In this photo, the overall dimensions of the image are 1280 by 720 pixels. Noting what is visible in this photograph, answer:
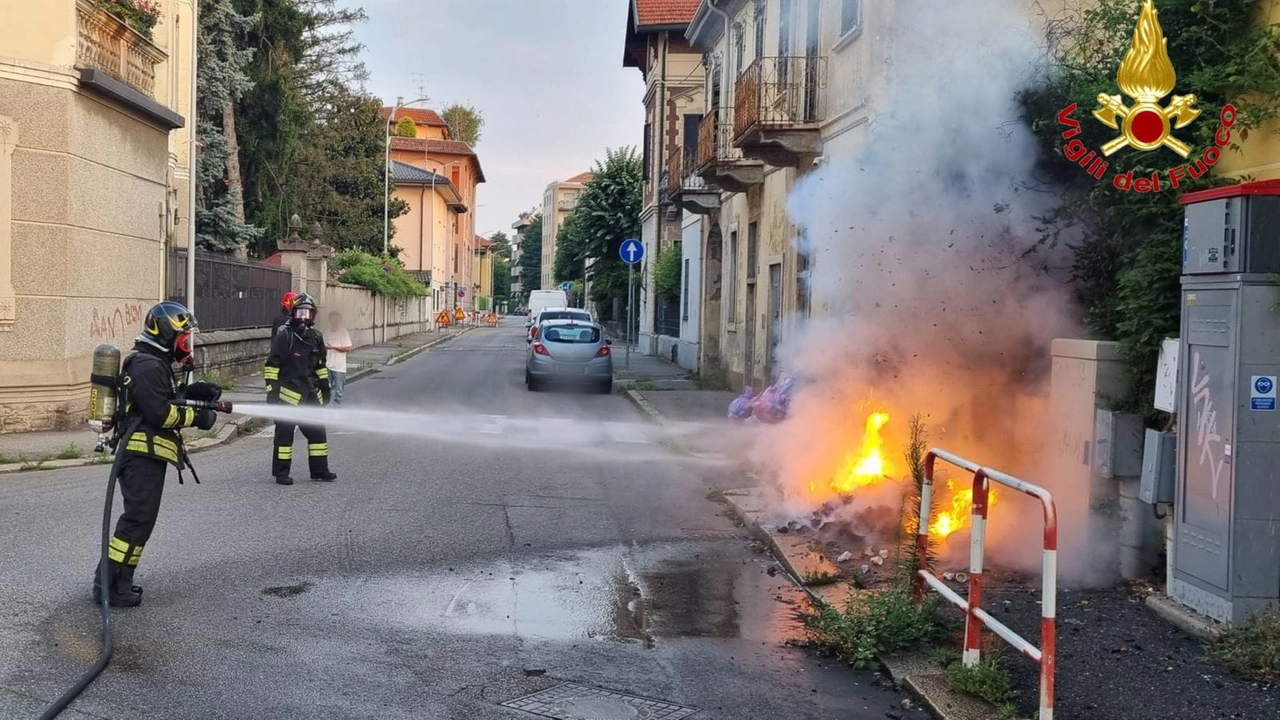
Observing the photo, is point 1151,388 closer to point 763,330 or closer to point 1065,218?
point 1065,218

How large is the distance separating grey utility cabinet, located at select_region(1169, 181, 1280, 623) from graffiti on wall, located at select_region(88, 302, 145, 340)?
12721 millimetres

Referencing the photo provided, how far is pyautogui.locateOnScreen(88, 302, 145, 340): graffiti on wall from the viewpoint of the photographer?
1415cm

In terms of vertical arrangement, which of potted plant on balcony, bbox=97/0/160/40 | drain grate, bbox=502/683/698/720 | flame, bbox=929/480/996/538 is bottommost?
drain grate, bbox=502/683/698/720

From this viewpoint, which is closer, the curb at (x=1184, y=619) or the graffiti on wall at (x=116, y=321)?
the curb at (x=1184, y=619)

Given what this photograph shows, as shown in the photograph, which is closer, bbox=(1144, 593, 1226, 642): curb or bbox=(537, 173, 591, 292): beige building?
bbox=(1144, 593, 1226, 642): curb

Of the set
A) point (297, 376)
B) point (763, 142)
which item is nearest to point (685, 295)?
point (763, 142)

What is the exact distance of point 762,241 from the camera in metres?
19.5

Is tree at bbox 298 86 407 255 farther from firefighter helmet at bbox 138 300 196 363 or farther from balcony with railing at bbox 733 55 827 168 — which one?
firefighter helmet at bbox 138 300 196 363

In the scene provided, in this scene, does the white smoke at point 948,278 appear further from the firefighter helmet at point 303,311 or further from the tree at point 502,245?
the tree at point 502,245

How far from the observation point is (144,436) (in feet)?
20.7

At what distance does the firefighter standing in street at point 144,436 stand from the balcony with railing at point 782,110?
10.1 m

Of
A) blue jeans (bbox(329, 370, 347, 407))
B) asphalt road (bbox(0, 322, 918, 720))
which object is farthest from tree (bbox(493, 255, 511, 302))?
asphalt road (bbox(0, 322, 918, 720))

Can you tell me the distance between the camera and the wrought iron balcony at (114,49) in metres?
13.4

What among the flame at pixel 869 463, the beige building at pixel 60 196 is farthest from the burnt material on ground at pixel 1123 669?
the beige building at pixel 60 196
